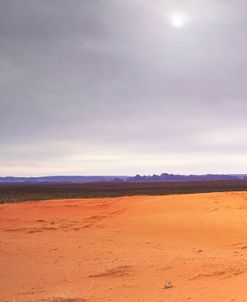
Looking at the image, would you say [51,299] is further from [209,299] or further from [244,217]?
[244,217]

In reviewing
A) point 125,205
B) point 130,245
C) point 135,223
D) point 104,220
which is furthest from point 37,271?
point 125,205

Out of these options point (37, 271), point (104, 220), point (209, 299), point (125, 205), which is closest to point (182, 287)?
point (209, 299)

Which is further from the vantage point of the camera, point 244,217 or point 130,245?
point 244,217

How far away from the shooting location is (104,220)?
64.6ft

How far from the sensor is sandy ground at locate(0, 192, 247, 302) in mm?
7871

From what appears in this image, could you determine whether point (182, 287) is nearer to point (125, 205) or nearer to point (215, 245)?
point (215, 245)

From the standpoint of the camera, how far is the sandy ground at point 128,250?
7.87 meters

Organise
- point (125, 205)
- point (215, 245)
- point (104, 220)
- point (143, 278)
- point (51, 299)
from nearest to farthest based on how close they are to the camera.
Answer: point (51, 299), point (143, 278), point (215, 245), point (104, 220), point (125, 205)

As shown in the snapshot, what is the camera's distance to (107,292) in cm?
798

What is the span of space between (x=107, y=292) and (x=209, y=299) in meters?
2.28

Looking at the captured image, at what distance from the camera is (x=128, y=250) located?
506 inches

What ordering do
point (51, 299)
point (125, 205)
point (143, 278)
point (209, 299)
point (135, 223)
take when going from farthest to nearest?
point (125, 205)
point (135, 223)
point (143, 278)
point (51, 299)
point (209, 299)

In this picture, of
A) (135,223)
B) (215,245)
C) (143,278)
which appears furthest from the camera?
(135,223)

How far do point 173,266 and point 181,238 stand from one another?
5.11 meters
